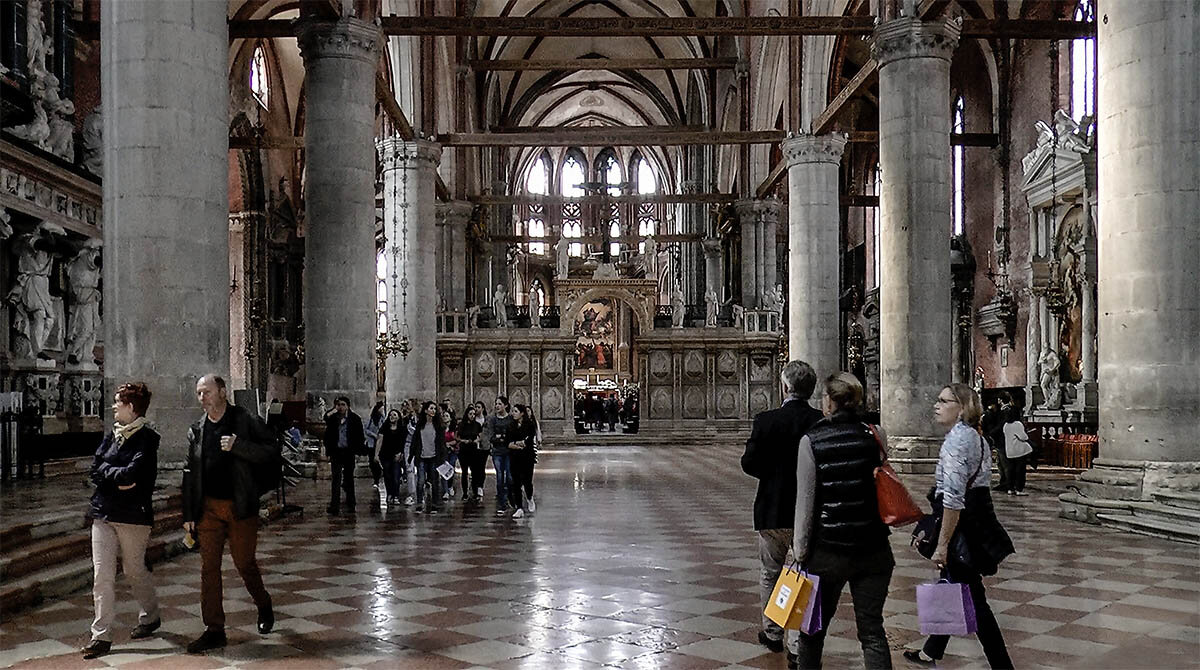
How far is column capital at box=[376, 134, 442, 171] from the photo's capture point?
2638 cm

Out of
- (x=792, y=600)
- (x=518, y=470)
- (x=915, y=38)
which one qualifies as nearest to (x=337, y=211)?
(x=518, y=470)

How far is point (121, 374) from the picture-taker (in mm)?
9781

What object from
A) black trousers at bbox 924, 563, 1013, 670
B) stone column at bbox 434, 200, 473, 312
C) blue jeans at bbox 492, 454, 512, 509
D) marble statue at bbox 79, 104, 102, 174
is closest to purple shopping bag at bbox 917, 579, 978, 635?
black trousers at bbox 924, 563, 1013, 670

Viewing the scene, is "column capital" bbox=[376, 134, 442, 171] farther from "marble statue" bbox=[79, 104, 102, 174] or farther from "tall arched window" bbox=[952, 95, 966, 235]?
"tall arched window" bbox=[952, 95, 966, 235]

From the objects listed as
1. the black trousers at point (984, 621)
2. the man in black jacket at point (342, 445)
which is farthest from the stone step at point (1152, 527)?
the man in black jacket at point (342, 445)

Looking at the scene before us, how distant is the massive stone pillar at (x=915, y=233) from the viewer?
17312 millimetres

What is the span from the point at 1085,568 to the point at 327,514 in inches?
324

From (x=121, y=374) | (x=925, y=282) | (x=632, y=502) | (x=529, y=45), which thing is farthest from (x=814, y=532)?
(x=529, y=45)

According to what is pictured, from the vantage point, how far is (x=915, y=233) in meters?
17.4

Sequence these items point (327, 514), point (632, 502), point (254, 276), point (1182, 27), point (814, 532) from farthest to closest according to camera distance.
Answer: point (254, 276), point (632, 502), point (327, 514), point (1182, 27), point (814, 532)

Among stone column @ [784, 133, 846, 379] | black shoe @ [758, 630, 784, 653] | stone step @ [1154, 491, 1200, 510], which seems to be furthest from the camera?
stone column @ [784, 133, 846, 379]

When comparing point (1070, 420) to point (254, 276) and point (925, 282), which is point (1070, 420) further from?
point (254, 276)

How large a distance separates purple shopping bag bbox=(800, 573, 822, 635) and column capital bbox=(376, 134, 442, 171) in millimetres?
22889

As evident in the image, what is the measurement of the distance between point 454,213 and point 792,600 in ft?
A: 113
